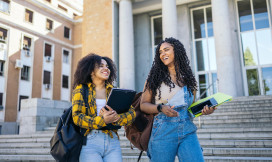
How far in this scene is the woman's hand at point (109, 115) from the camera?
2.15 meters

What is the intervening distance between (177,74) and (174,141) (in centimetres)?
66

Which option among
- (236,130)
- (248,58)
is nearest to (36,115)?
(236,130)

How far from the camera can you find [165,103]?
2.26 m

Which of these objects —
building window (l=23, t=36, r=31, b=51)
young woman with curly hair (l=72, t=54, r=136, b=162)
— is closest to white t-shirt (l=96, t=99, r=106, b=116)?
young woman with curly hair (l=72, t=54, r=136, b=162)

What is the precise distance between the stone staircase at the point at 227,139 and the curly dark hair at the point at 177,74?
9.19 ft

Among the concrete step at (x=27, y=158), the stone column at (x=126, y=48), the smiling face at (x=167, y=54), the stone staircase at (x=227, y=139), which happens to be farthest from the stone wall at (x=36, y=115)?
the smiling face at (x=167, y=54)

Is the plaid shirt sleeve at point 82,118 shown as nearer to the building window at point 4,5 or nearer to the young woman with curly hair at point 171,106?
the young woman with curly hair at point 171,106

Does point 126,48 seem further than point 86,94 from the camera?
Yes

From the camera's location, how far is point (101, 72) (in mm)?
2555

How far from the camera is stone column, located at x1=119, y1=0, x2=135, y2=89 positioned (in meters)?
15.9

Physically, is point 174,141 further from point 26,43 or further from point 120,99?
point 26,43

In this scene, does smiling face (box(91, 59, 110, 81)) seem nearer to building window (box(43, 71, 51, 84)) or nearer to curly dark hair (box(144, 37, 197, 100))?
curly dark hair (box(144, 37, 197, 100))

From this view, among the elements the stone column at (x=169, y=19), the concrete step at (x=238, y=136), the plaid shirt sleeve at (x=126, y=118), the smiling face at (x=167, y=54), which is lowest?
the concrete step at (x=238, y=136)

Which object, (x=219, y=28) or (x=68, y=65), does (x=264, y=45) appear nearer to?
(x=219, y=28)
